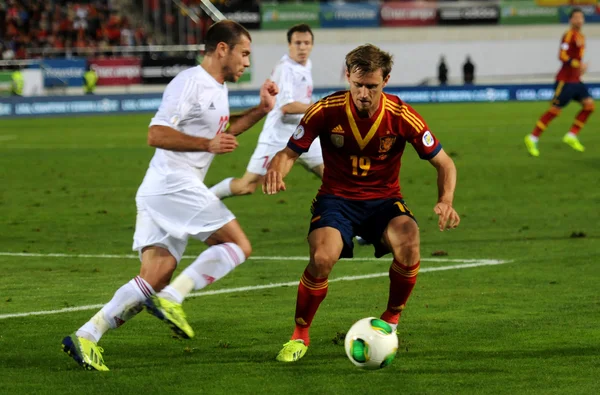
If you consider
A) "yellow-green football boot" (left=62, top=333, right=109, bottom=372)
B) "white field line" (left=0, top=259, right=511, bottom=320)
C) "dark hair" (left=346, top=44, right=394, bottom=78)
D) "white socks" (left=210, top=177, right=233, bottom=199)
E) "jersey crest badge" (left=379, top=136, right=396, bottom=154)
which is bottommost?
"white field line" (left=0, top=259, right=511, bottom=320)

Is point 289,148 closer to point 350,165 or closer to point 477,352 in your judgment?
point 350,165

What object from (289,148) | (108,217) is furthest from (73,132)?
(289,148)

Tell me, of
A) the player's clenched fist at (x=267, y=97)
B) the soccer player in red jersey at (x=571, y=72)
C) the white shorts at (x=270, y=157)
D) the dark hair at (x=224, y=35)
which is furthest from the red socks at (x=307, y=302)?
the soccer player in red jersey at (x=571, y=72)

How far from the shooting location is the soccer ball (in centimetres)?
625

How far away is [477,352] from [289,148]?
5.64 feet

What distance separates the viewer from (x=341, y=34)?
184 ft

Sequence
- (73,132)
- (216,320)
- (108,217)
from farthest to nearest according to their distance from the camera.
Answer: (73,132)
(108,217)
(216,320)

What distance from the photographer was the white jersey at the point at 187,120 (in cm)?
668

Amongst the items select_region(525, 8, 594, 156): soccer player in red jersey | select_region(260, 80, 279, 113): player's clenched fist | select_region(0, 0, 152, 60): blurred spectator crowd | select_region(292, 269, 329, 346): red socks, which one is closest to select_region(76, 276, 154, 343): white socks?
select_region(292, 269, 329, 346): red socks

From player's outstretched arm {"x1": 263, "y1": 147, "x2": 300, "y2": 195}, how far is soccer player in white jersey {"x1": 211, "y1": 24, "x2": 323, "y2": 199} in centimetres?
516

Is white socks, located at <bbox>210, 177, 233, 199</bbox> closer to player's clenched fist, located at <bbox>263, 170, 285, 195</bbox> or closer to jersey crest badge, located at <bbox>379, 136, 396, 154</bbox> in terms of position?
jersey crest badge, located at <bbox>379, 136, 396, 154</bbox>

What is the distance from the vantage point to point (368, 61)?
6.65 m

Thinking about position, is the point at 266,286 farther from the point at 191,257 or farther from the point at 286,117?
the point at 286,117

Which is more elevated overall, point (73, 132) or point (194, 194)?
point (194, 194)
